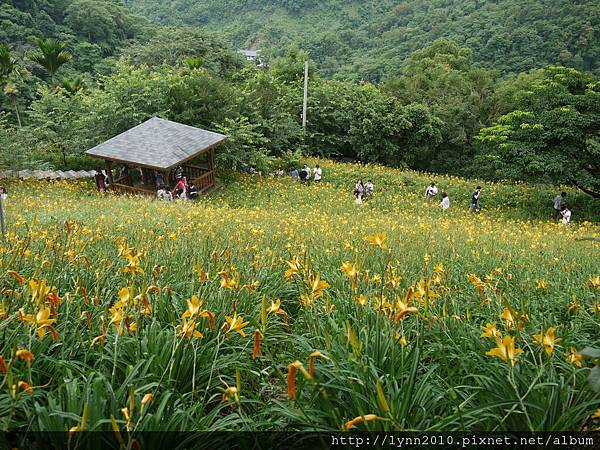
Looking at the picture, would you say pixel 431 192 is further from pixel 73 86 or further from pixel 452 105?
pixel 73 86

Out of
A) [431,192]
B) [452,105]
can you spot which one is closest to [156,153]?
[431,192]

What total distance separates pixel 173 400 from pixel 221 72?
3383 cm

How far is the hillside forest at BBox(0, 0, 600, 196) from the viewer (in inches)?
611

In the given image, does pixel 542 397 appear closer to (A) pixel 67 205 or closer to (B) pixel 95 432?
(B) pixel 95 432

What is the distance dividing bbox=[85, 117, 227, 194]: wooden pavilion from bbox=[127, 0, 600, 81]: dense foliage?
106 feet

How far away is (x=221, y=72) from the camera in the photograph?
32844 mm

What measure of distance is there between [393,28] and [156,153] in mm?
62552

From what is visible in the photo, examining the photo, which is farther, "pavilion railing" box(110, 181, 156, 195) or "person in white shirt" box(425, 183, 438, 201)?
"person in white shirt" box(425, 183, 438, 201)

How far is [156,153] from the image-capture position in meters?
14.5

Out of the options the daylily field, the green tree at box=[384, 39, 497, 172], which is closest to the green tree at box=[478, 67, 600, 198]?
the green tree at box=[384, 39, 497, 172]

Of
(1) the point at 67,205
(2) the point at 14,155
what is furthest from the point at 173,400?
(2) the point at 14,155

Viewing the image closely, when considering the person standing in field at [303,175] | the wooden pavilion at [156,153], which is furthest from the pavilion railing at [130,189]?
the person standing in field at [303,175]

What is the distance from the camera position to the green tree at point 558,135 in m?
14.6

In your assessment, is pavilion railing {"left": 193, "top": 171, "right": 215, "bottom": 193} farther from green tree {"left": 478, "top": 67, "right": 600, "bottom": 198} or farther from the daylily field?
the daylily field
